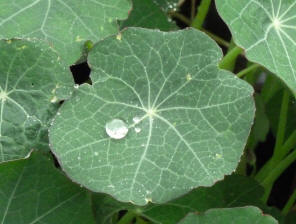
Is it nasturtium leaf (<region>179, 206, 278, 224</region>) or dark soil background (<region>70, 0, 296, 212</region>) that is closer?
nasturtium leaf (<region>179, 206, 278, 224</region>)

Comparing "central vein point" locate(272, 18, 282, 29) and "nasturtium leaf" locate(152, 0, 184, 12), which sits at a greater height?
"central vein point" locate(272, 18, 282, 29)

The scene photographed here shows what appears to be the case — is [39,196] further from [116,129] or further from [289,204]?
[289,204]

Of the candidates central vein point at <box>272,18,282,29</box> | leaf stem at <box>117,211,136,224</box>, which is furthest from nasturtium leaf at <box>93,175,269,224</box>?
central vein point at <box>272,18,282,29</box>

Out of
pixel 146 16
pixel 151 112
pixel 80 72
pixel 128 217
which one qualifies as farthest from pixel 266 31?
pixel 80 72

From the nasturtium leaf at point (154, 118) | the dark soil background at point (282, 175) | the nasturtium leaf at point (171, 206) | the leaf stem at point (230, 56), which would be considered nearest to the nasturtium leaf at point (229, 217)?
the nasturtium leaf at point (154, 118)

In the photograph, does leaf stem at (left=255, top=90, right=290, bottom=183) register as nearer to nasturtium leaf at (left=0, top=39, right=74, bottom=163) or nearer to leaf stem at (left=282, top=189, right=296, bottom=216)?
leaf stem at (left=282, top=189, right=296, bottom=216)

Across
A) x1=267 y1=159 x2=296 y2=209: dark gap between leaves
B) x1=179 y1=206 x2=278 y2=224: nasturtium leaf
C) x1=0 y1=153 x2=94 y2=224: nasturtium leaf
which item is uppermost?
x1=179 y1=206 x2=278 y2=224: nasturtium leaf
